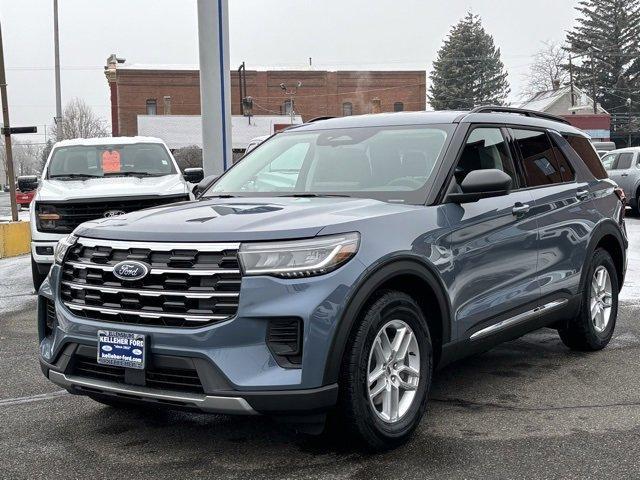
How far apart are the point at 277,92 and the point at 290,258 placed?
215ft

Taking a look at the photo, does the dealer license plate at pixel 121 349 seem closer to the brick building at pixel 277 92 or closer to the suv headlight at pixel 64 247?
the suv headlight at pixel 64 247

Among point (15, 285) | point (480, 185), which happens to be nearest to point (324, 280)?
point (480, 185)

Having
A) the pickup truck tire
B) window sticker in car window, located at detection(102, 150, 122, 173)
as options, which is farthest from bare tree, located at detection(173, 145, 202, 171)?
the pickup truck tire

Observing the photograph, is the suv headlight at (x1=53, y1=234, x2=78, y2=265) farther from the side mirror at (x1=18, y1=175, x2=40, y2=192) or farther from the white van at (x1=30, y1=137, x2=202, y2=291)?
the side mirror at (x1=18, y1=175, x2=40, y2=192)

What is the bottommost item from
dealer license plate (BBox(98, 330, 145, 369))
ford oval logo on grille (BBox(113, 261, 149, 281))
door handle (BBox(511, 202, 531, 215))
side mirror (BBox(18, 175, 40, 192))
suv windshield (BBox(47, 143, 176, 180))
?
dealer license plate (BBox(98, 330, 145, 369))

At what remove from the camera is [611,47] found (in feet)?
208

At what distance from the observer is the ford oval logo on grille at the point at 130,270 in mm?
3611

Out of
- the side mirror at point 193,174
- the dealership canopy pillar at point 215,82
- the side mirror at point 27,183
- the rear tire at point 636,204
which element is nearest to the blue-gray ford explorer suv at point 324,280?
the side mirror at point 193,174

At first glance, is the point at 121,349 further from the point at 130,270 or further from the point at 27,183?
the point at 27,183

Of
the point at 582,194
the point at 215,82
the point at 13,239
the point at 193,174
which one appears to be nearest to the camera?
the point at 582,194

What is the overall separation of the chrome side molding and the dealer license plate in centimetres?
194

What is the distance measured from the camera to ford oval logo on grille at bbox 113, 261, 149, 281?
3.61m

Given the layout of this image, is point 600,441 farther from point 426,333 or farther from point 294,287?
point 294,287

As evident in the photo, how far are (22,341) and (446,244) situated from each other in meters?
4.24
